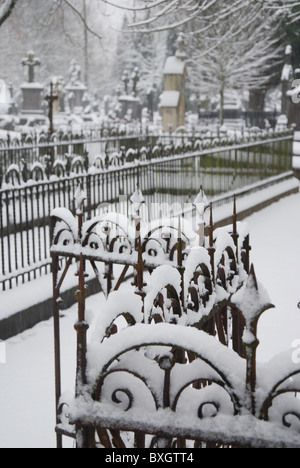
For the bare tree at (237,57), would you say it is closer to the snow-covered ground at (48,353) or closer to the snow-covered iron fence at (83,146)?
the snow-covered iron fence at (83,146)

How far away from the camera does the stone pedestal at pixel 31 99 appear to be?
96.6 ft

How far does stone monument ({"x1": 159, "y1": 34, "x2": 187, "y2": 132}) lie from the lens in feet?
81.1

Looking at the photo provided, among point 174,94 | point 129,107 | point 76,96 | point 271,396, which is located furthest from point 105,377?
point 76,96

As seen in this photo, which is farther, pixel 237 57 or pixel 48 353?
pixel 237 57

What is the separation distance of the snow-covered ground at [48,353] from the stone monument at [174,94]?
50.9ft

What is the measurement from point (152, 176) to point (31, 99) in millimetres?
21175

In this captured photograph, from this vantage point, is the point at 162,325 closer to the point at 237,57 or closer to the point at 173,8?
the point at 173,8

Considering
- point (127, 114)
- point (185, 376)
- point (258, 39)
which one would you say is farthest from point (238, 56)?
point (185, 376)

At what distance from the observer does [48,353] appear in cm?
591

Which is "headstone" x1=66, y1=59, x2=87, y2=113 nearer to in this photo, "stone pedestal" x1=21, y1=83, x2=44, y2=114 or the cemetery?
"stone pedestal" x1=21, y1=83, x2=44, y2=114

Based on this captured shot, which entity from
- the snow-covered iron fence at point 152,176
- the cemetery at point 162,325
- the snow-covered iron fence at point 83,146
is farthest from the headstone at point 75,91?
the cemetery at point 162,325

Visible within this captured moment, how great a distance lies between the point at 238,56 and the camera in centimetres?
3525

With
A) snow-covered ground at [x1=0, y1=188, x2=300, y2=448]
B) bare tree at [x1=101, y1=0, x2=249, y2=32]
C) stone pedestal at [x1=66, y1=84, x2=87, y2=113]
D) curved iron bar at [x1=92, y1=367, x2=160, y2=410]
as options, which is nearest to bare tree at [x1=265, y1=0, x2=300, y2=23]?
bare tree at [x1=101, y1=0, x2=249, y2=32]
